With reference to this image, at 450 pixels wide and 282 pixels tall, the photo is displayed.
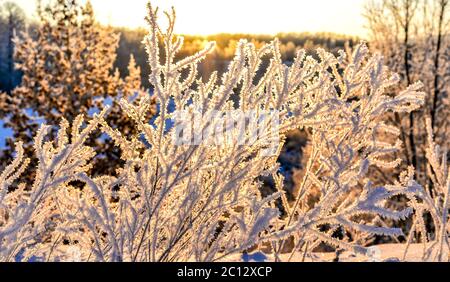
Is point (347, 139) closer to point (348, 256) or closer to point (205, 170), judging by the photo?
point (205, 170)

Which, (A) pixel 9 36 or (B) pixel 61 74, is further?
(A) pixel 9 36

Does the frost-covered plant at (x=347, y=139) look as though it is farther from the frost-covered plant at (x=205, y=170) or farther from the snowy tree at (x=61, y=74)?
the snowy tree at (x=61, y=74)

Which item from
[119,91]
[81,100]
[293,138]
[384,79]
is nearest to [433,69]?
[119,91]

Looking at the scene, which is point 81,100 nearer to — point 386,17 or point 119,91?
point 119,91

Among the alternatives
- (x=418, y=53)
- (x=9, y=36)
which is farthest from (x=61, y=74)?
(x=9, y=36)

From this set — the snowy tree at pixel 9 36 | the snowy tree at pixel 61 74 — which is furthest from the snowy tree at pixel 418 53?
the snowy tree at pixel 9 36

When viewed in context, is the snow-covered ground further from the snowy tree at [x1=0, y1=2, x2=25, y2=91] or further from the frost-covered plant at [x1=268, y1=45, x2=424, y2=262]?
the snowy tree at [x1=0, y1=2, x2=25, y2=91]

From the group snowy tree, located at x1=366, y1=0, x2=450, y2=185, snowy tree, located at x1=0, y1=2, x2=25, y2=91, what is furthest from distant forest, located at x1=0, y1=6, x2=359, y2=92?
snowy tree, located at x1=366, y1=0, x2=450, y2=185

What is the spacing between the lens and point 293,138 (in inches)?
1258
